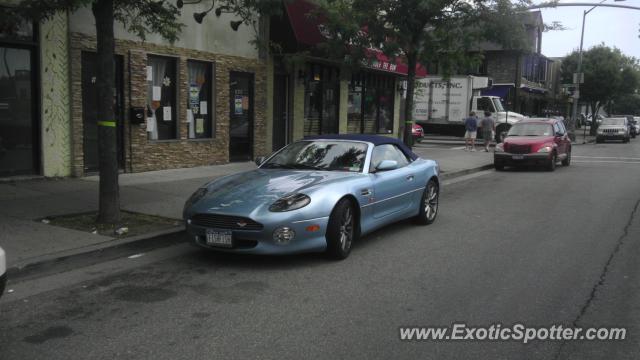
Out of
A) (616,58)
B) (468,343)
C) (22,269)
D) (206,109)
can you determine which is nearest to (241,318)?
(468,343)

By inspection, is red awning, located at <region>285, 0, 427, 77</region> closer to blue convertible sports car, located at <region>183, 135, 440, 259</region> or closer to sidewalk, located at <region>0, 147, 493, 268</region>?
sidewalk, located at <region>0, 147, 493, 268</region>

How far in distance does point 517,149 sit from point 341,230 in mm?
12608

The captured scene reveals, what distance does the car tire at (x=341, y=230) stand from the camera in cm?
630

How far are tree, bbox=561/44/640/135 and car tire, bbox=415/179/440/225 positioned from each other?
1620 inches

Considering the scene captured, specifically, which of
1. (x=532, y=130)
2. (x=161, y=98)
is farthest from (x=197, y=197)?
(x=532, y=130)

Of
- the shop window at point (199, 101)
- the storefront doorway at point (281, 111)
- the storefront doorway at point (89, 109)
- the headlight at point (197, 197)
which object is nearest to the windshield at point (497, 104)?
the storefront doorway at point (281, 111)

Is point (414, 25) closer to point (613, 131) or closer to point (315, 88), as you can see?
point (315, 88)

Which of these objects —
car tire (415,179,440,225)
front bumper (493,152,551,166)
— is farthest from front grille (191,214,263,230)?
front bumper (493,152,551,166)

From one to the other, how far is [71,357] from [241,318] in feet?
4.21

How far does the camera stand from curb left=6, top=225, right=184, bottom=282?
18.7ft

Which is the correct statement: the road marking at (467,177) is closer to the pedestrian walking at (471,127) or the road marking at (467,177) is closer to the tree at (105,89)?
the pedestrian walking at (471,127)

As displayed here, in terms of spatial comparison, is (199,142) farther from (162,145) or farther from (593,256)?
(593,256)

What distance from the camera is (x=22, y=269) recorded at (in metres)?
5.69

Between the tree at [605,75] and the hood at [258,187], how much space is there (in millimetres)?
43781
